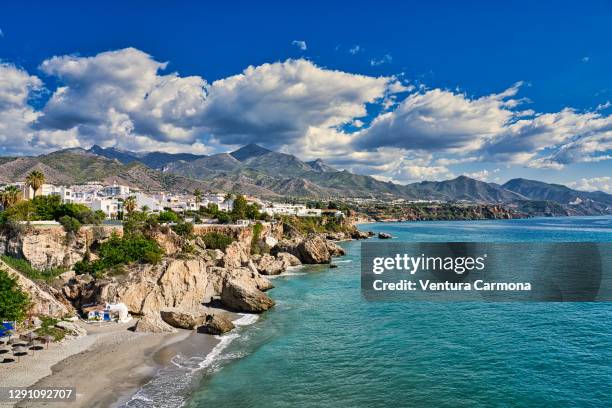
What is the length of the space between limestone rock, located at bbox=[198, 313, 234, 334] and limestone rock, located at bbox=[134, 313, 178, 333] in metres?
2.16

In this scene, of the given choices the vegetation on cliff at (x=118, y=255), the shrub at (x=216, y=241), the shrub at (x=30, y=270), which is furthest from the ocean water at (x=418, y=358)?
the shrub at (x=216, y=241)

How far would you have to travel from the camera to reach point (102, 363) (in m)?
23.8

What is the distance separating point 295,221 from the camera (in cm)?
11512

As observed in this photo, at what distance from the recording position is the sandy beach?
20578mm

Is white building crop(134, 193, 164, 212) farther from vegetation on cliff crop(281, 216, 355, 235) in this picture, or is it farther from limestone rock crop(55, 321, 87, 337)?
limestone rock crop(55, 321, 87, 337)

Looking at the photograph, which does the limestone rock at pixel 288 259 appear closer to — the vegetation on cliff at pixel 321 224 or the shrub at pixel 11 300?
the shrub at pixel 11 300

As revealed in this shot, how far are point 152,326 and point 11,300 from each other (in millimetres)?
8735

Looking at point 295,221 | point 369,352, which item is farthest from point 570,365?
point 295,221

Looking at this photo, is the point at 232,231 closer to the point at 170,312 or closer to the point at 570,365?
the point at 170,312

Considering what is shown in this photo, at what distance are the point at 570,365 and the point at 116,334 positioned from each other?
28.2 meters

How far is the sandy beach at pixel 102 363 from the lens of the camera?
2058 cm

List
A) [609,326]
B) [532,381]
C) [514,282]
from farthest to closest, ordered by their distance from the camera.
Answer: [514,282]
[609,326]
[532,381]

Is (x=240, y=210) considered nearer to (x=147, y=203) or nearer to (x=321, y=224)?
(x=147, y=203)

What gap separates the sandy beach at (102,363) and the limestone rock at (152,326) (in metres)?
0.61
